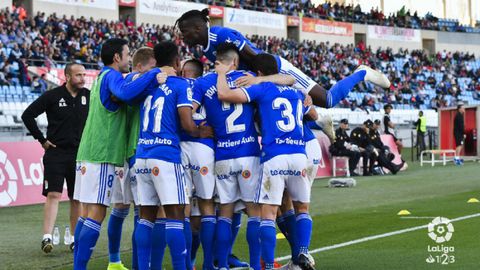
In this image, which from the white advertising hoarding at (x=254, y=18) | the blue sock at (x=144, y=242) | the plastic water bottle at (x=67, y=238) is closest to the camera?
the blue sock at (x=144, y=242)

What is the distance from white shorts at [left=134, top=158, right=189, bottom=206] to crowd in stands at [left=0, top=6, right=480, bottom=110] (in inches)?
863

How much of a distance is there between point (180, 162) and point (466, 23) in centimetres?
7377

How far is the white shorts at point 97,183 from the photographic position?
334 inches

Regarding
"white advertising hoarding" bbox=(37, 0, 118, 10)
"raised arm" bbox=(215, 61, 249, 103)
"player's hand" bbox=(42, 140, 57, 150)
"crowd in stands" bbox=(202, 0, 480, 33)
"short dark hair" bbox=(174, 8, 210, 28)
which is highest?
"crowd in stands" bbox=(202, 0, 480, 33)

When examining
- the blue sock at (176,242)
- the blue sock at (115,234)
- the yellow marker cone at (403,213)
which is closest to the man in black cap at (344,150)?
the yellow marker cone at (403,213)

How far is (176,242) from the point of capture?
793 cm

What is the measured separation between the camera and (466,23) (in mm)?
78750

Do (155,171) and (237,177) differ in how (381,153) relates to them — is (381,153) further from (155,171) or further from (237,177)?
(155,171)

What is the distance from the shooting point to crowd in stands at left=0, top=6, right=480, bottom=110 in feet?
105

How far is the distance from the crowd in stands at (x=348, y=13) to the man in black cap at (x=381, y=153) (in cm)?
2456

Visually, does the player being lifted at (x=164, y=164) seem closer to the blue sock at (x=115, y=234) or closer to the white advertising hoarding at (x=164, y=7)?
the blue sock at (x=115, y=234)

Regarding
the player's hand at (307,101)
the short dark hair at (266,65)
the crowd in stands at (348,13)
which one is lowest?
the player's hand at (307,101)

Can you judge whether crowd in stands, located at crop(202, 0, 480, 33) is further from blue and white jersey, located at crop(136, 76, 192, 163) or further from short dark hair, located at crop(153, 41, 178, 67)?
blue and white jersey, located at crop(136, 76, 192, 163)

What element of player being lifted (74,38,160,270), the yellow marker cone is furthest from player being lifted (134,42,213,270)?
the yellow marker cone
